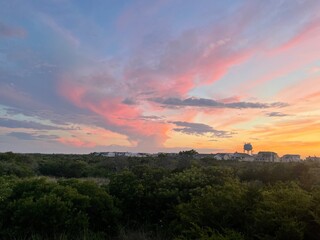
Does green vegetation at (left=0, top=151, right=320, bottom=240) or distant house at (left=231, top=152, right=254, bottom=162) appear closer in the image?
green vegetation at (left=0, top=151, right=320, bottom=240)

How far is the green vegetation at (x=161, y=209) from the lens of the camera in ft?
21.2

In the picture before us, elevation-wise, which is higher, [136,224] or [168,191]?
[168,191]

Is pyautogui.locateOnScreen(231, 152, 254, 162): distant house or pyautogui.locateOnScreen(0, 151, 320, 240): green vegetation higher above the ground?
pyautogui.locateOnScreen(231, 152, 254, 162): distant house

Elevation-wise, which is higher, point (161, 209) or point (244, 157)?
point (244, 157)

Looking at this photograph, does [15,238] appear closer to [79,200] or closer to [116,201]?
[79,200]

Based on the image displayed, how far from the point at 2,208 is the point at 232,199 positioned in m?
5.51

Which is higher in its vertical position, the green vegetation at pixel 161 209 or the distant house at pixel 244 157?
the distant house at pixel 244 157

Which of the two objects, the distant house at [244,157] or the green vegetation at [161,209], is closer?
the green vegetation at [161,209]

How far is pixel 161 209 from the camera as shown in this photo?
10336 millimetres

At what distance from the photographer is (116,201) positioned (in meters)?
10.4

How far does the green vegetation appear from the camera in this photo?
647 cm

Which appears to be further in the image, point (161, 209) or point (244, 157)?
point (244, 157)

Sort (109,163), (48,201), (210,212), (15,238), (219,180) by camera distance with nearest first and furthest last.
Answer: (210,212) < (15,238) < (48,201) < (219,180) < (109,163)

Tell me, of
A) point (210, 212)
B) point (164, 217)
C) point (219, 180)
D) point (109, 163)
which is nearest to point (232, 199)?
point (210, 212)
